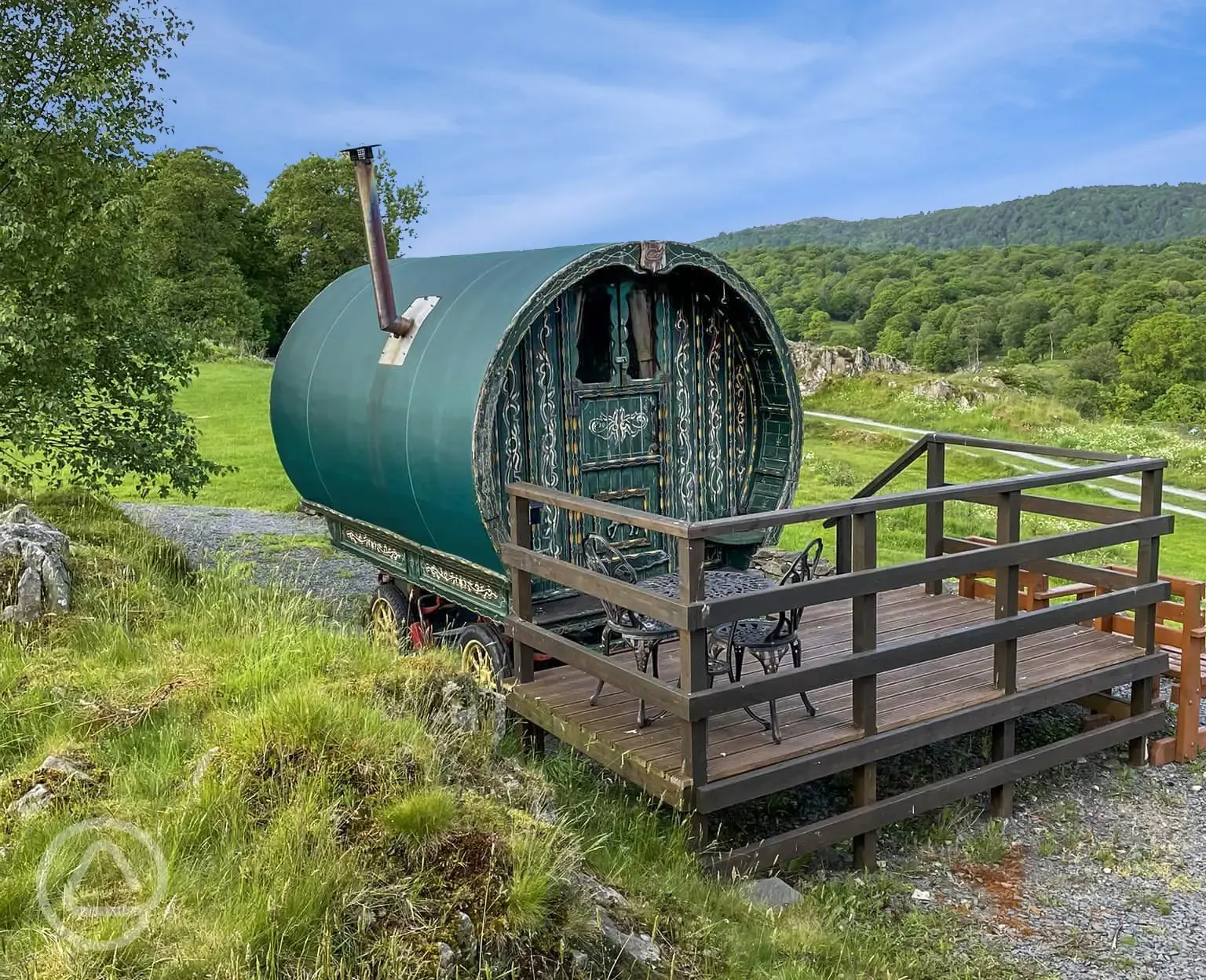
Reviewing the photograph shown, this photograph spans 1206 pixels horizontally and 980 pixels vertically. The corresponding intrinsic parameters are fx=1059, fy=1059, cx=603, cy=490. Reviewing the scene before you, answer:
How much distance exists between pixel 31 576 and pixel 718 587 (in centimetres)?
430

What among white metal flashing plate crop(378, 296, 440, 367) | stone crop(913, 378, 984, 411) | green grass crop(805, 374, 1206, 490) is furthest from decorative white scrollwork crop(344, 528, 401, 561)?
stone crop(913, 378, 984, 411)

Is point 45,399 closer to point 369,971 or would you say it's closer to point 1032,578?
point 369,971

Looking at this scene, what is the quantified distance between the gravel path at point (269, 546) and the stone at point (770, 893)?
5688 mm

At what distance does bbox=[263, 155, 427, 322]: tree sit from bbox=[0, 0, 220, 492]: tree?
1480 inches

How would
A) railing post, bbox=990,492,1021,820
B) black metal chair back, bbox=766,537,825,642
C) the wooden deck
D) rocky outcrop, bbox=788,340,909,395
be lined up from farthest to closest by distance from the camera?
rocky outcrop, bbox=788,340,909,395, railing post, bbox=990,492,1021,820, black metal chair back, bbox=766,537,825,642, the wooden deck

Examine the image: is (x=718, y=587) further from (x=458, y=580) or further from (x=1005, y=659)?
(x=458, y=580)

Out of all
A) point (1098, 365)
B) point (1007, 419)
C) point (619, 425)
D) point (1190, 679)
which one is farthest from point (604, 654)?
point (1098, 365)

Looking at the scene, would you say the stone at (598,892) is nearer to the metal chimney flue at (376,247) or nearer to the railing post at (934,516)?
the metal chimney flue at (376,247)

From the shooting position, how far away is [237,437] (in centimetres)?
2341

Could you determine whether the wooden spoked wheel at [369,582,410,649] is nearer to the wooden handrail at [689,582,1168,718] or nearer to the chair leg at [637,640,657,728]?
the chair leg at [637,640,657,728]

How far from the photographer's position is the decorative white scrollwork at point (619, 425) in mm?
7773

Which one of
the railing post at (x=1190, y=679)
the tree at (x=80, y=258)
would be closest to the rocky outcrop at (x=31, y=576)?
the tree at (x=80, y=258)

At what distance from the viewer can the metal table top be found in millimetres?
6012

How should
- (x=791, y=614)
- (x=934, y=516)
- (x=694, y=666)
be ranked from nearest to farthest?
(x=694, y=666) → (x=791, y=614) → (x=934, y=516)
